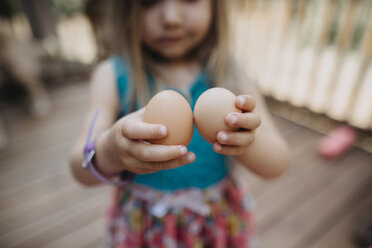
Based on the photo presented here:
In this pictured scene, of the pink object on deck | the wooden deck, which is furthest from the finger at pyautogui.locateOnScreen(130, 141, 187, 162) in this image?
the pink object on deck

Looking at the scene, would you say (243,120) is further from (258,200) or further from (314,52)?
(314,52)

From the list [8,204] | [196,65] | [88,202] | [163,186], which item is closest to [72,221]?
[88,202]

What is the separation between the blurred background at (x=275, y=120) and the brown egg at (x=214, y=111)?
479 millimetres

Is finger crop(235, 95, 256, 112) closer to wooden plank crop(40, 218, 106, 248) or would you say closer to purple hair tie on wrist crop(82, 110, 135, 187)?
purple hair tie on wrist crop(82, 110, 135, 187)

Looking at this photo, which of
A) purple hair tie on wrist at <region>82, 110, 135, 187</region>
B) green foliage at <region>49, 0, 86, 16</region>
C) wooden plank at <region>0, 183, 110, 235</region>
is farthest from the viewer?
green foliage at <region>49, 0, 86, 16</region>

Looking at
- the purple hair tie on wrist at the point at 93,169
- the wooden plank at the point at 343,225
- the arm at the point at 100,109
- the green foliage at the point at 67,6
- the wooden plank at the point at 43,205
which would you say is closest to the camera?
the purple hair tie on wrist at the point at 93,169

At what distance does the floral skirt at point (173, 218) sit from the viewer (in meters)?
0.54

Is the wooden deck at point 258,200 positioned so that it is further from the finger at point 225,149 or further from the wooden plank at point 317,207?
the finger at point 225,149

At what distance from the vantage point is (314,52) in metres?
1.53

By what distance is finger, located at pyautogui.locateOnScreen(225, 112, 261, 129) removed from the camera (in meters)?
0.26

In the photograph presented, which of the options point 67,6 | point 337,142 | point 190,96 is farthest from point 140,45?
point 67,6

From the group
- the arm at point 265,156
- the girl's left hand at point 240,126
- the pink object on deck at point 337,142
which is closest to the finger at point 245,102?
the girl's left hand at point 240,126

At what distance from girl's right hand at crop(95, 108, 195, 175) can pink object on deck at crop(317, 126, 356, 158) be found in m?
1.25

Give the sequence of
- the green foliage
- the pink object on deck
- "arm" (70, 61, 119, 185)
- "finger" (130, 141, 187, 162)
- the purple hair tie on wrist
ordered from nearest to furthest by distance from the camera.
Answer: "finger" (130, 141, 187, 162) < the purple hair tie on wrist < "arm" (70, 61, 119, 185) < the pink object on deck < the green foliage
